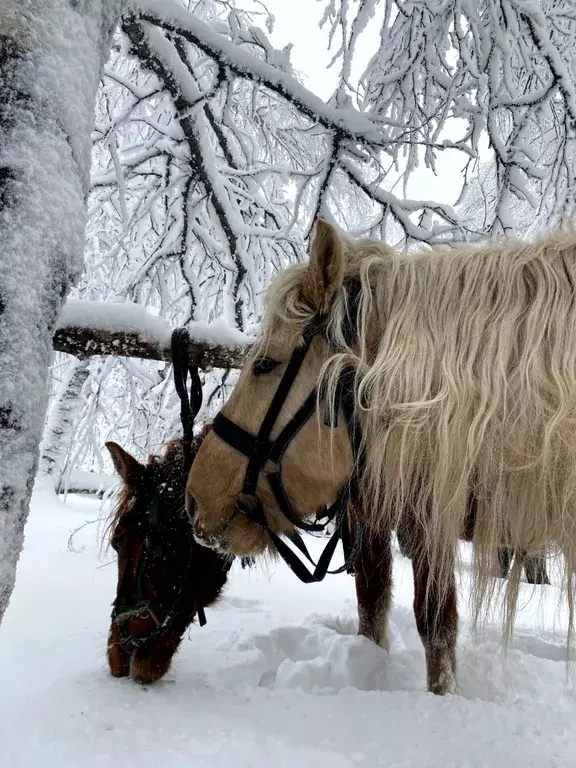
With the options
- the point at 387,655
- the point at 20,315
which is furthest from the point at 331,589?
the point at 20,315

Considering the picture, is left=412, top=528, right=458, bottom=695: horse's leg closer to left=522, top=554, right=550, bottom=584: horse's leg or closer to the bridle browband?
left=522, top=554, right=550, bottom=584: horse's leg

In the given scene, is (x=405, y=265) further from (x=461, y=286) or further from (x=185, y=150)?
(x=185, y=150)

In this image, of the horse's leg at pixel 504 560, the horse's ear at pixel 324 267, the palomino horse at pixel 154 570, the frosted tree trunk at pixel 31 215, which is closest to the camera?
the frosted tree trunk at pixel 31 215

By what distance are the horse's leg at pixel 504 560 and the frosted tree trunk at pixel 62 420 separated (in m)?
5.76

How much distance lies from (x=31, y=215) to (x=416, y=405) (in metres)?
0.94

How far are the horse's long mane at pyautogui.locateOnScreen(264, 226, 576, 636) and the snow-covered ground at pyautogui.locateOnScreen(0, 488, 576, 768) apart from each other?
604mm

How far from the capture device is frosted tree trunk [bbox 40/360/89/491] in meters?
6.37

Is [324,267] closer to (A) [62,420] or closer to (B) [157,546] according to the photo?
(B) [157,546]

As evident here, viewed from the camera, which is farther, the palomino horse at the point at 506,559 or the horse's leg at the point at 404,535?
the horse's leg at the point at 404,535

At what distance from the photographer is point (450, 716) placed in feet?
5.95

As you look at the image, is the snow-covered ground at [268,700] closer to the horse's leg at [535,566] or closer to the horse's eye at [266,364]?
the horse's leg at [535,566]

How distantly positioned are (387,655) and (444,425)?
1904mm

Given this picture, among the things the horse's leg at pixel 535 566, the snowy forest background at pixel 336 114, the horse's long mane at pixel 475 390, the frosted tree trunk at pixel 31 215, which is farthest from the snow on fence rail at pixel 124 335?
the horse's leg at pixel 535 566

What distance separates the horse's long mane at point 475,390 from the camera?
1190 millimetres
